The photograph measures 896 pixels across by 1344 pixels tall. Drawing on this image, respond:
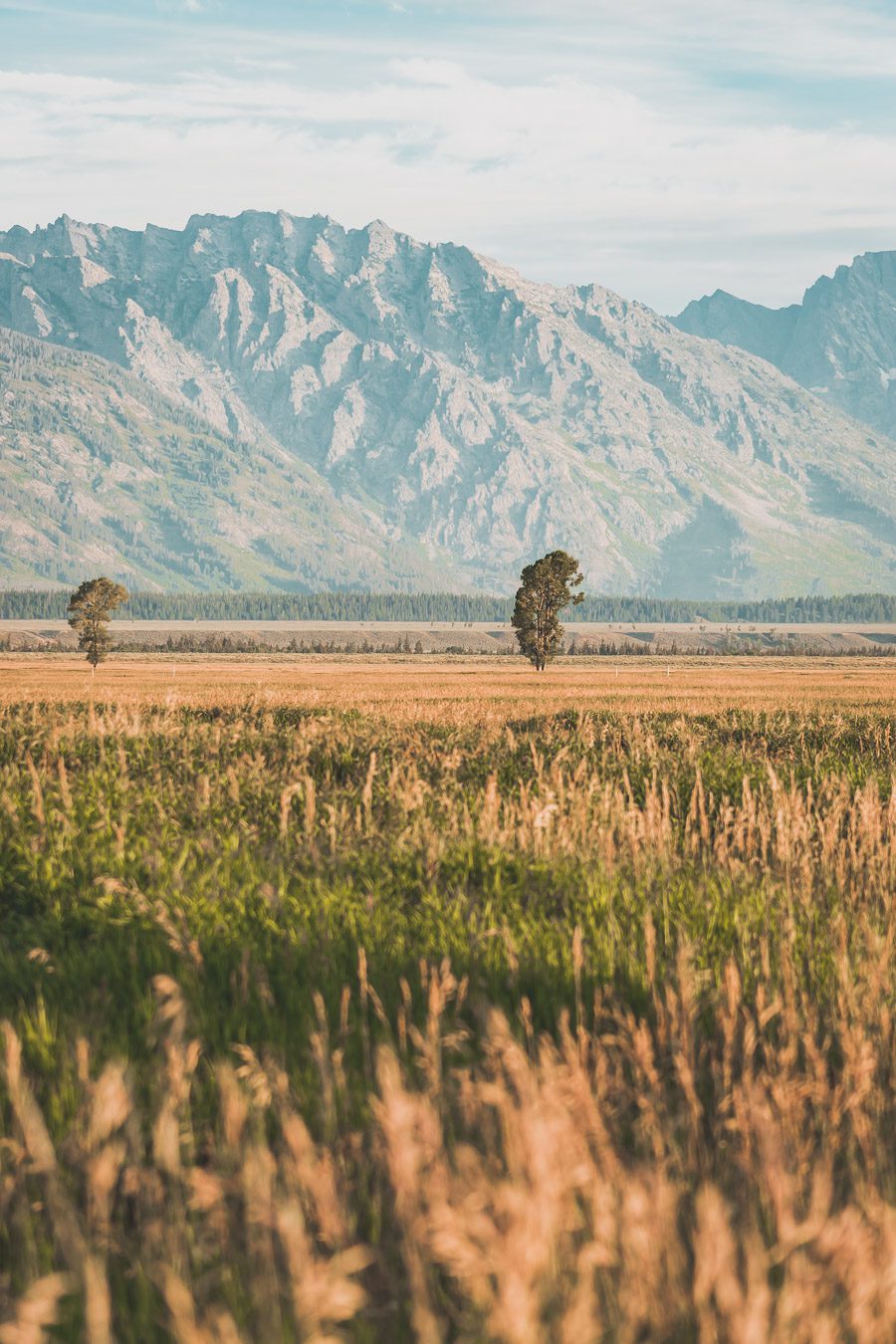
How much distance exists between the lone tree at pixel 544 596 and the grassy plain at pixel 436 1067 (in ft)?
318

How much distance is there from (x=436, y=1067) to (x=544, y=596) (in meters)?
107

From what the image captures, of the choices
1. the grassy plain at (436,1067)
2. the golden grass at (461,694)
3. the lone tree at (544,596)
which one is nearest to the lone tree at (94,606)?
the golden grass at (461,694)

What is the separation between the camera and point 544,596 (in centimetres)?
11100

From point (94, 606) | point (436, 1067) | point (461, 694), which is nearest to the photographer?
point (436, 1067)

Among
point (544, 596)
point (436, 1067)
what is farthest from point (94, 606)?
point (436, 1067)

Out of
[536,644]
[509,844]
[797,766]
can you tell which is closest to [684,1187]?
[509,844]

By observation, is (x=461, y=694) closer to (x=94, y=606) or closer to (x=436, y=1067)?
(x=436, y=1067)

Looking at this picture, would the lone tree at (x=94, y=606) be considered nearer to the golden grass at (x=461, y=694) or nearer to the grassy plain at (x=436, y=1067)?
the golden grass at (x=461, y=694)

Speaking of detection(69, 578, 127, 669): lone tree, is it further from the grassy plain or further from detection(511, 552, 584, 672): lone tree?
the grassy plain

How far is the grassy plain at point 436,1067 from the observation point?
3.02m

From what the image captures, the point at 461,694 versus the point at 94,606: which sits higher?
the point at 94,606

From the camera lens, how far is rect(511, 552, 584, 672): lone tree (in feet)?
360

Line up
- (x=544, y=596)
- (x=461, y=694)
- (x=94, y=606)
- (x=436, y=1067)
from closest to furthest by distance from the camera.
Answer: (x=436, y=1067), (x=461, y=694), (x=544, y=596), (x=94, y=606)

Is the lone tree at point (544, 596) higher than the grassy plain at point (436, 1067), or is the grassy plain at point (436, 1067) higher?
the lone tree at point (544, 596)
